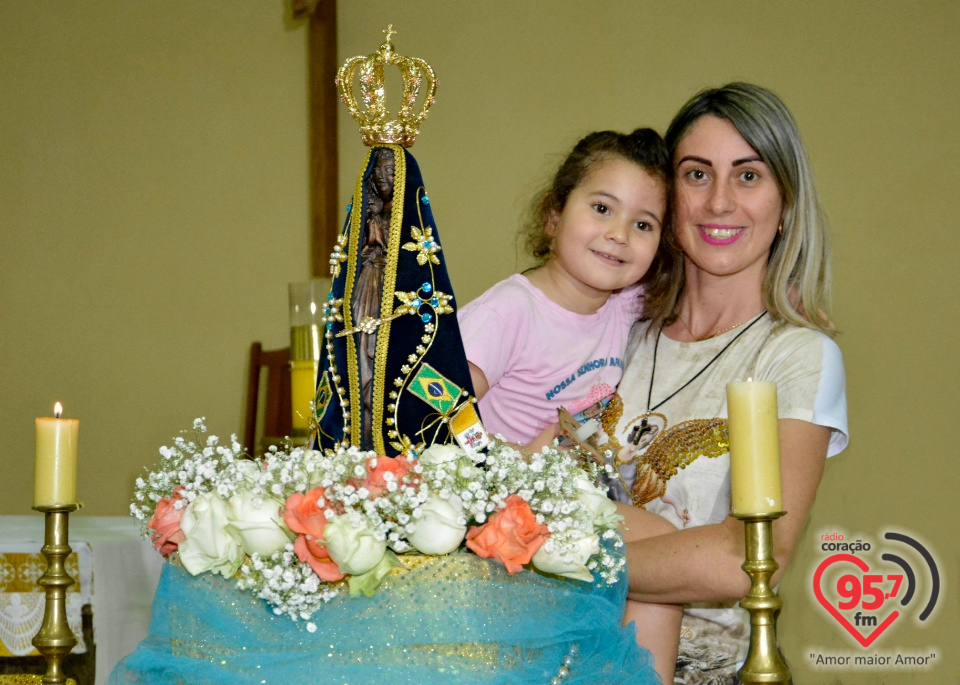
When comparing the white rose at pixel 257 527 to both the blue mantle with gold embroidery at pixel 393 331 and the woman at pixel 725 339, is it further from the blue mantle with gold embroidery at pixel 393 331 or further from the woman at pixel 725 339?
the woman at pixel 725 339

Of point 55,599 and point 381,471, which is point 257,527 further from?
point 55,599

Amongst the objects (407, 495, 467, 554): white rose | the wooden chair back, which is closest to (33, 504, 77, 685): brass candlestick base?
(407, 495, 467, 554): white rose

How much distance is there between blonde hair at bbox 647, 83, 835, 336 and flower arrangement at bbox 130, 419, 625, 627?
2.90ft

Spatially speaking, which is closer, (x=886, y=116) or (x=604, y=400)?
(x=604, y=400)

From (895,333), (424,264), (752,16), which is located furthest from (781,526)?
(752,16)

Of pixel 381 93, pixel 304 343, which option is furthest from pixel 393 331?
pixel 304 343

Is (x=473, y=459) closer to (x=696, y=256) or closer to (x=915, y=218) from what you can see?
(x=696, y=256)

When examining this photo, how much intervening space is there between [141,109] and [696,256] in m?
3.41

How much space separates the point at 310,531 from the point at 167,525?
212mm

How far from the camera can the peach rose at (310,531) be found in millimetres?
1190

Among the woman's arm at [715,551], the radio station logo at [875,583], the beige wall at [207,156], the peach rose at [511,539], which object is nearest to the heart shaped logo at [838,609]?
the radio station logo at [875,583]

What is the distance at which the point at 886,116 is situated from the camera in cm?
411

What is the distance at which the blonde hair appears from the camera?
2029 millimetres

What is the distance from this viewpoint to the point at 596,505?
133 cm
